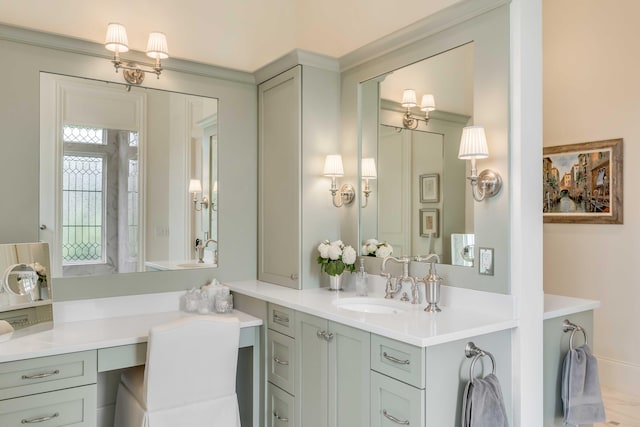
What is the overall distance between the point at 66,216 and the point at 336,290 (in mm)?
1587

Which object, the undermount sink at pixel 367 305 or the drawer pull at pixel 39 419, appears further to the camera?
the undermount sink at pixel 367 305

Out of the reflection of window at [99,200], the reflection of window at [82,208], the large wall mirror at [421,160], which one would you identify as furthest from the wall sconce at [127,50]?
the large wall mirror at [421,160]

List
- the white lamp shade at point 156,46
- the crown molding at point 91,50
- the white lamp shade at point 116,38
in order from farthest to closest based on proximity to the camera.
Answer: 1. the white lamp shade at point 156,46
2. the white lamp shade at point 116,38
3. the crown molding at point 91,50

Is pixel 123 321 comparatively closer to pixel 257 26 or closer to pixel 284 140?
pixel 284 140

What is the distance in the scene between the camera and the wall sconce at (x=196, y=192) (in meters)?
2.97

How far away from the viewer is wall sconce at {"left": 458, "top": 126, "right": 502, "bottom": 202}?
2.07 metres

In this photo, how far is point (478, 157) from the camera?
2102mm

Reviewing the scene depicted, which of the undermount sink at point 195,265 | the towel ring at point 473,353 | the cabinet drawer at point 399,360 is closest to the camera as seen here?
the cabinet drawer at point 399,360

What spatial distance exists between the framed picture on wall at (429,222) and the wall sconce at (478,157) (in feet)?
1.03

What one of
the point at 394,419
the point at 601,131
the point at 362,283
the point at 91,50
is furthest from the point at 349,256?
the point at 601,131

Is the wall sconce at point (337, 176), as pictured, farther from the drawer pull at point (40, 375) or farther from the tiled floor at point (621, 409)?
the tiled floor at point (621, 409)

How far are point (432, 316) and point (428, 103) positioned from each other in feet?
3.69

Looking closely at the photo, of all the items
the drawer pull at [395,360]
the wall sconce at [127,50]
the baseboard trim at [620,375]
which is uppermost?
A: the wall sconce at [127,50]

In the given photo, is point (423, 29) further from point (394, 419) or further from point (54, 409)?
point (54, 409)
